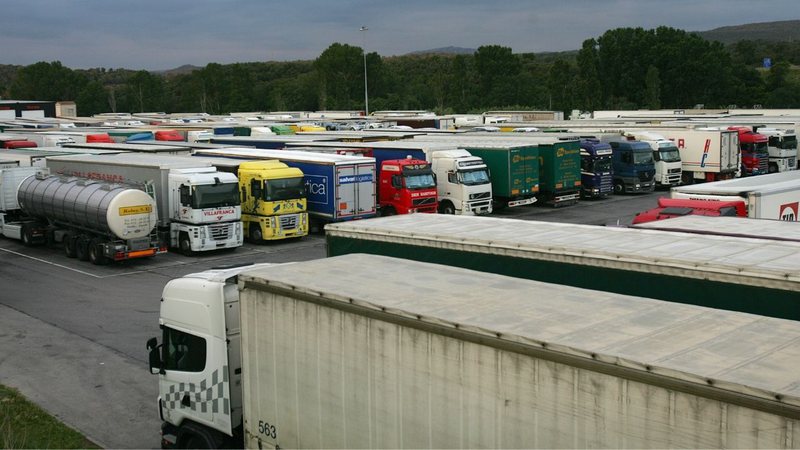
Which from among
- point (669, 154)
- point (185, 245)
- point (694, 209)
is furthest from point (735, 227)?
point (669, 154)

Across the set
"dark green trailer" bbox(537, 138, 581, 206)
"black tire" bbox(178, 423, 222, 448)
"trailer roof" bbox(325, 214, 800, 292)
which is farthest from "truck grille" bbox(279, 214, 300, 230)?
"black tire" bbox(178, 423, 222, 448)

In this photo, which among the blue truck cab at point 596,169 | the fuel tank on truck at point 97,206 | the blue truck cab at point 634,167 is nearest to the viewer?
the fuel tank on truck at point 97,206

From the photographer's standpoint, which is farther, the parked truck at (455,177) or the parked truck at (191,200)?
the parked truck at (455,177)

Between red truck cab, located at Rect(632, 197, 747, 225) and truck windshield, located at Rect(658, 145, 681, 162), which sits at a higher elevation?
truck windshield, located at Rect(658, 145, 681, 162)

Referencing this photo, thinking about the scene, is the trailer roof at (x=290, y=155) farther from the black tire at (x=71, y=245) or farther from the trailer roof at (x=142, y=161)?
the black tire at (x=71, y=245)

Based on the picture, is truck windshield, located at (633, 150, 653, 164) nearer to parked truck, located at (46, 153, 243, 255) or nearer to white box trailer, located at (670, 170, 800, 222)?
white box trailer, located at (670, 170, 800, 222)

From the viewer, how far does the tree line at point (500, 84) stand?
10906cm

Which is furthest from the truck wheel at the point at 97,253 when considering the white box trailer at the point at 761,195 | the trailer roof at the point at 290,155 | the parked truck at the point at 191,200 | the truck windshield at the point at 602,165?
the truck windshield at the point at 602,165

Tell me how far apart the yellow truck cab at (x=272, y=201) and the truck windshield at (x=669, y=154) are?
22.5 m

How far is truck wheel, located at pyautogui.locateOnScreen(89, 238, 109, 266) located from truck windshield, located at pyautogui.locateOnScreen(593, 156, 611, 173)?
978 inches

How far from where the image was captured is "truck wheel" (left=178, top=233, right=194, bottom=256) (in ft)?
92.7

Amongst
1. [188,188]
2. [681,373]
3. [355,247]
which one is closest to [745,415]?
[681,373]

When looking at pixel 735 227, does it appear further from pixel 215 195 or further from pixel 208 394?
pixel 215 195

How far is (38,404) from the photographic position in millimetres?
14461
